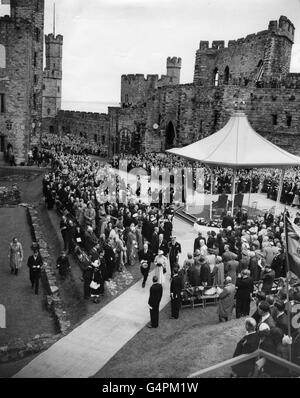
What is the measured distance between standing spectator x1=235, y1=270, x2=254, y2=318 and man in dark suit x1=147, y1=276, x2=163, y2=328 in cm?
186

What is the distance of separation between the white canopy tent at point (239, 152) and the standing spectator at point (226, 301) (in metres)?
8.57

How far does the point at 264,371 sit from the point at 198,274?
461 cm

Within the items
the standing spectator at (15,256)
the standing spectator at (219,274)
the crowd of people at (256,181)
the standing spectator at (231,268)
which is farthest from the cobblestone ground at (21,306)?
the crowd of people at (256,181)

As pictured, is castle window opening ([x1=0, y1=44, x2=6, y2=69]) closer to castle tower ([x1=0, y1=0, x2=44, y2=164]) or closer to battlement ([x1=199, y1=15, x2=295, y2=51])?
castle tower ([x1=0, y1=0, x2=44, y2=164])

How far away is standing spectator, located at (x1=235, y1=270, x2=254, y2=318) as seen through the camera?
34.3 ft

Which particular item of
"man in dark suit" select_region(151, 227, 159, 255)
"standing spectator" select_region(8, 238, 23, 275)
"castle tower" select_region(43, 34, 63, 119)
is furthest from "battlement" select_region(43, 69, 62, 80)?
"man in dark suit" select_region(151, 227, 159, 255)

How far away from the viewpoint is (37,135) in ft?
140

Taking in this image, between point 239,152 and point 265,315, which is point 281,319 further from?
point 239,152

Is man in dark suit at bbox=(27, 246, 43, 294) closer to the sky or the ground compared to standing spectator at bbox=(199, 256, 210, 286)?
closer to the ground

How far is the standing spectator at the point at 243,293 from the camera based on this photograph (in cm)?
1045

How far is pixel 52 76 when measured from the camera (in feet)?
217

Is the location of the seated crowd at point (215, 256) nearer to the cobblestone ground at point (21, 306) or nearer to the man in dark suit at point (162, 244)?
the man in dark suit at point (162, 244)

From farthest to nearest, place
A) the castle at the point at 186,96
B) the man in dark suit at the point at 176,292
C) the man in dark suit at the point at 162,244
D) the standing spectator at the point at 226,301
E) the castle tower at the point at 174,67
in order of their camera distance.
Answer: the castle tower at the point at 174,67, the castle at the point at 186,96, the man in dark suit at the point at 162,244, the man in dark suit at the point at 176,292, the standing spectator at the point at 226,301

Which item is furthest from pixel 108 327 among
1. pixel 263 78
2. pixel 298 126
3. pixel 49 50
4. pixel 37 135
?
pixel 49 50
